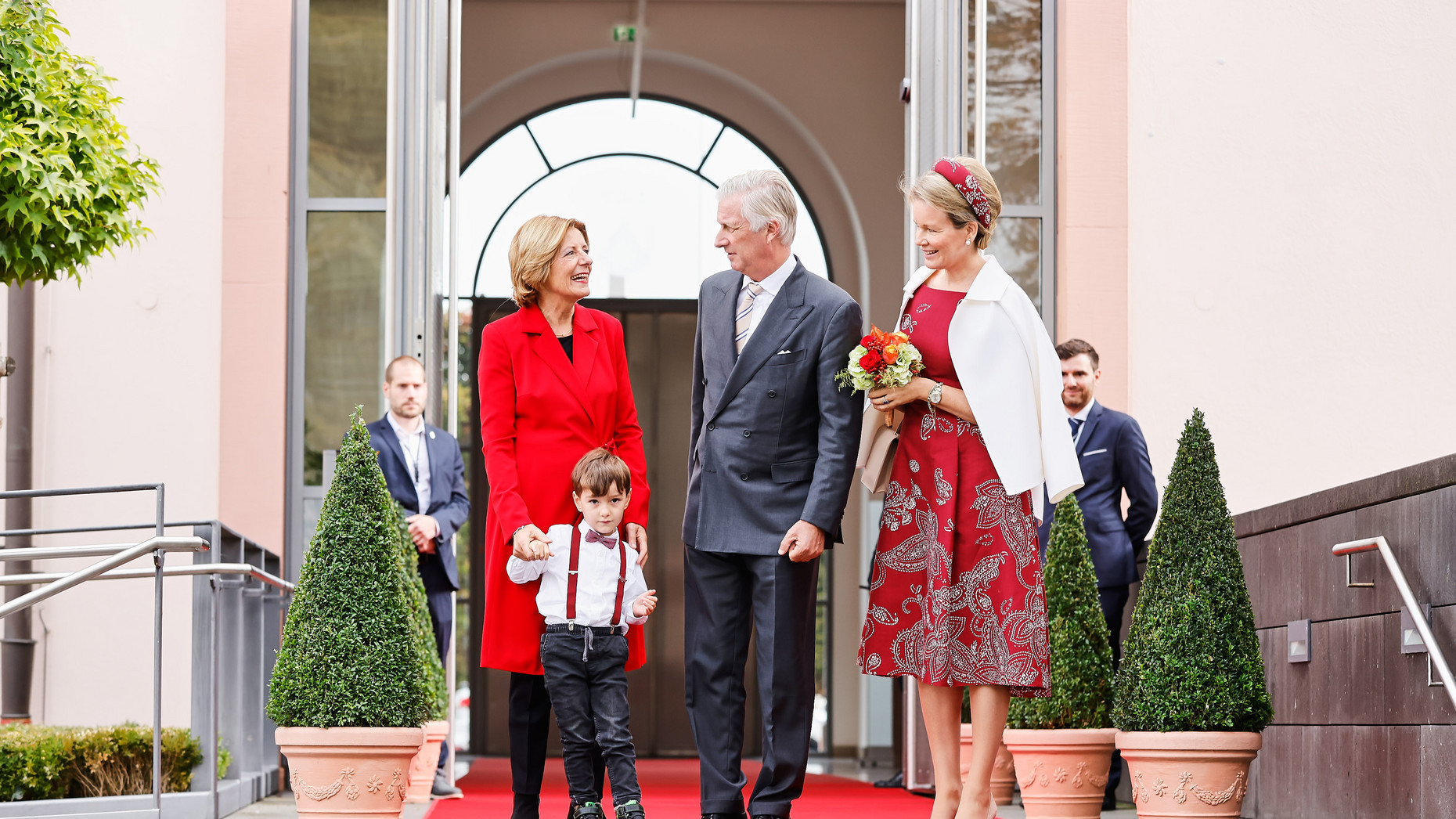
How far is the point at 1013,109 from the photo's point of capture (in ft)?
24.4

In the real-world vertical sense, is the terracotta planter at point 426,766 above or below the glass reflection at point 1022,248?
below

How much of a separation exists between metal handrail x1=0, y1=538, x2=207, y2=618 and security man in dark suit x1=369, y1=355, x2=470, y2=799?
1412 millimetres

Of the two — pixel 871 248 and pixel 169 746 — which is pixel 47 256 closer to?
pixel 169 746

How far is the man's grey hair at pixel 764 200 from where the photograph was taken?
377cm

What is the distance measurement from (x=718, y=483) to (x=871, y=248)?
8.95m

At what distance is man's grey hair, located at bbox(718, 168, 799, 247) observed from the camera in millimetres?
3770

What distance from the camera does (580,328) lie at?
4.12 meters

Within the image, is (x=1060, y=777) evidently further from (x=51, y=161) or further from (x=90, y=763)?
(x=51, y=161)

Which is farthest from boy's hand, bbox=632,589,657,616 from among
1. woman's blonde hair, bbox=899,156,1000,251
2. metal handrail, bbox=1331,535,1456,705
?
metal handrail, bbox=1331,535,1456,705

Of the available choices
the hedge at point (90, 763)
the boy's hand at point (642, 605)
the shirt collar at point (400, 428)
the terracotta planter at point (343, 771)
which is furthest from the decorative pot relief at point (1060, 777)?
the shirt collar at point (400, 428)

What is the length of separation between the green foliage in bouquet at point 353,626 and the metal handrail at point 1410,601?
267 centimetres

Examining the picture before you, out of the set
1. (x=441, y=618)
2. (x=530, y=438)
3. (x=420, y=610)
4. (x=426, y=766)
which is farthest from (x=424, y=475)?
(x=530, y=438)

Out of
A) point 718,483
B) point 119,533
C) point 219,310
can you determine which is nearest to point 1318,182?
point 718,483

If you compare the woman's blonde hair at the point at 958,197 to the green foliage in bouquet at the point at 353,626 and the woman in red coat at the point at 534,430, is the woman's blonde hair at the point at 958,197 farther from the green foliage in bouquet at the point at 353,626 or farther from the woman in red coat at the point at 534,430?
the green foliage in bouquet at the point at 353,626
